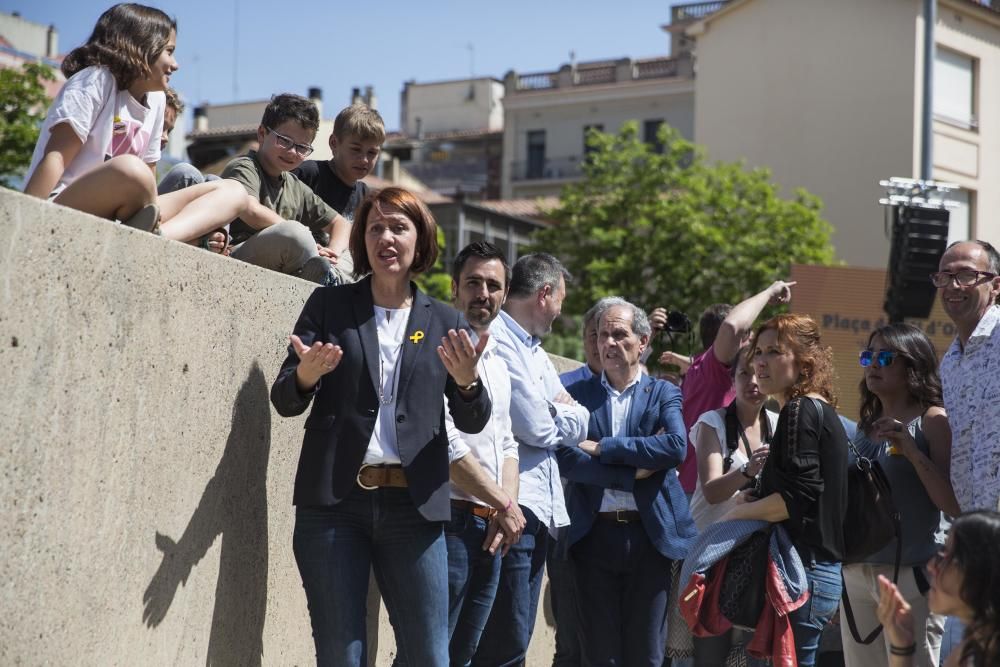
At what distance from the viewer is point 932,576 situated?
3.70m

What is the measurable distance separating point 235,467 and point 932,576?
2.29 metres

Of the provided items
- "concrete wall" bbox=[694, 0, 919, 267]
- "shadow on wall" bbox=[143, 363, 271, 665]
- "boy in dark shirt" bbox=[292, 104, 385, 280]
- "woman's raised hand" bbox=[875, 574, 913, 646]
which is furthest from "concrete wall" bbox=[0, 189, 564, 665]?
"concrete wall" bbox=[694, 0, 919, 267]

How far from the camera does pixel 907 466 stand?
18.1 feet

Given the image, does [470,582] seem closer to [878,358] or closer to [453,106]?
[878,358]

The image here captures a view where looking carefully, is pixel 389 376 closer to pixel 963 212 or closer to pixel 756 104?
pixel 963 212

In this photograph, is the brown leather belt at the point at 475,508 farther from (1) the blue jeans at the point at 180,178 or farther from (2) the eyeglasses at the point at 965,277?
(2) the eyeglasses at the point at 965,277

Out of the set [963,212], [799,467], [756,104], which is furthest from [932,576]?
[756,104]

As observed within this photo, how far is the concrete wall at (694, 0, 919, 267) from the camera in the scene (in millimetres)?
41219

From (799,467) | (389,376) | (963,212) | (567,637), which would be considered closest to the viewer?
(389,376)

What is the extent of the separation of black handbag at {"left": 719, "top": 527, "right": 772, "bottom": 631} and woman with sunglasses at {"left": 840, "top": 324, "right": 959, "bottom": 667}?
1.34 ft

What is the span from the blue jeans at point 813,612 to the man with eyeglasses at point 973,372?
2.28 ft

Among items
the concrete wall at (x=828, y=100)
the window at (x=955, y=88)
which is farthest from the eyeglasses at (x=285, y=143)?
the concrete wall at (x=828, y=100)

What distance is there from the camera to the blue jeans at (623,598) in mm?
5938

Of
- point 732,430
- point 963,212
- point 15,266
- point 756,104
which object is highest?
point 756,104
